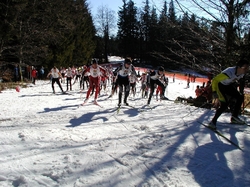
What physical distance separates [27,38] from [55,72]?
35.2 ft

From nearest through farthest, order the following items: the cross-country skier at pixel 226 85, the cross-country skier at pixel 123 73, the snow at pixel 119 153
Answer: the snow at pixel 119 153 < the cross-country skier at pixel 226 85 < the cross-country skier at pixel 123 73

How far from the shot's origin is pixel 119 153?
13.8ft

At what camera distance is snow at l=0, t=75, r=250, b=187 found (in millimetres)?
3348

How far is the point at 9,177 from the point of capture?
129 inches

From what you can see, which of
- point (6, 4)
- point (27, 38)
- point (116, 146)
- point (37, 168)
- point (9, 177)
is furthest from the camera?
point (27, 38)

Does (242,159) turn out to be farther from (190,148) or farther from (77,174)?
(77,174)

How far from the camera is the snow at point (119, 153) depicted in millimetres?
3348

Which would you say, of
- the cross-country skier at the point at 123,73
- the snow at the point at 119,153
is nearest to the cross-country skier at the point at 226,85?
the snow at the point at 119,153

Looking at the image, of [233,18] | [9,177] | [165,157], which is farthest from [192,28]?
[9,177]

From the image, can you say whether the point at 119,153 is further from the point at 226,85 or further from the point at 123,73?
the point at 123,73

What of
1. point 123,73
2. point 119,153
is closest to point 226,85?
point 119,153

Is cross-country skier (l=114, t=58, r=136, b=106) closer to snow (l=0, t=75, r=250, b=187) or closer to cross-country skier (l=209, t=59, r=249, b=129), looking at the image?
snow (l=0, t=75, r=250, b=187)

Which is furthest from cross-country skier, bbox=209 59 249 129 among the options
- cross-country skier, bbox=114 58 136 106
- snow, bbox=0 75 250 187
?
cross-country skier, bbox=114 58 136 106

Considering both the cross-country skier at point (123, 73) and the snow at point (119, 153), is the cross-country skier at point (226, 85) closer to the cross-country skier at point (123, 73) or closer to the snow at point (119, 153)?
the snow at point (119, 153)
